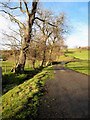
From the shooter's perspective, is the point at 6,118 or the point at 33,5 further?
the point at 33,5

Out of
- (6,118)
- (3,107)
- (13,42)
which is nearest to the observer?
(6,118)

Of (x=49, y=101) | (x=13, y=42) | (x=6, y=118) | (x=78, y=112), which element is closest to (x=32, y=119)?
(x=6, y=118)

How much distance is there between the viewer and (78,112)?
9211mm

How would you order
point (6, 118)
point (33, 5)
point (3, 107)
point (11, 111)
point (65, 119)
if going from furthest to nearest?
point (33, 5), point (3, 107), point (11, 111), point (6, 118), point (65, 119)

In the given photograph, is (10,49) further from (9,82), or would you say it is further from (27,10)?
(9,82)

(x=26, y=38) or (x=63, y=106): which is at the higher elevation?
(x=26, y=38)

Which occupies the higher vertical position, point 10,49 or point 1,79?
point 10,49

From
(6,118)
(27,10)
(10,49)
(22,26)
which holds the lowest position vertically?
(6,118)

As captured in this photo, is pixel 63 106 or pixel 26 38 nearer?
pixel 63 106

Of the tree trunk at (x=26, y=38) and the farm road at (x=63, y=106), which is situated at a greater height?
the tree trunk at (x=26, y=38)

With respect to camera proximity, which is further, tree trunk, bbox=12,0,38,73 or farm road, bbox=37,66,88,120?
tree trunk, bbox=12,0,38,73

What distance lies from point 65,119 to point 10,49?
2552 cm

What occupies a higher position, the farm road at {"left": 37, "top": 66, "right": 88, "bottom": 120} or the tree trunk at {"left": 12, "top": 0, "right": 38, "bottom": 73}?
the tree trunk at {"left": 12, "top": 0, "right": 38, "bottom": 73}

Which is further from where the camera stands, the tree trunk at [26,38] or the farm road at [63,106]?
the tree trunk at [26,38]
